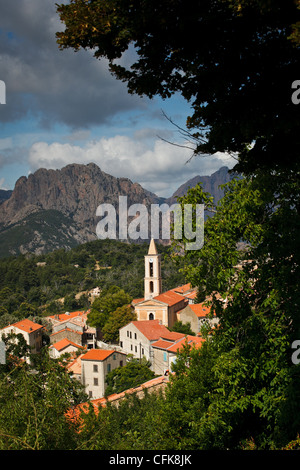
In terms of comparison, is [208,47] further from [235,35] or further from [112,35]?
[112,35]

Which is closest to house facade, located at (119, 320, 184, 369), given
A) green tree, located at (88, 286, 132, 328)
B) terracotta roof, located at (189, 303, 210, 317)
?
terracotta roof, located at (189, 303, 210, 317)

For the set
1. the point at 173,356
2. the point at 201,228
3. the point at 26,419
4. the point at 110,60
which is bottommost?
the point at 173,356

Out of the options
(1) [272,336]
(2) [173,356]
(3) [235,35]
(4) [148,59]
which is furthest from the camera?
(2) [173,356]

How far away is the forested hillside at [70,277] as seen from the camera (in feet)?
210

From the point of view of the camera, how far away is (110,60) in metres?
4.61

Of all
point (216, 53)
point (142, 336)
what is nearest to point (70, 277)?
point (142, 336)

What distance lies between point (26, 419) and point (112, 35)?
6309 millimetres

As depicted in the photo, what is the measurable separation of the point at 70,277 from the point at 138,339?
2135 inches

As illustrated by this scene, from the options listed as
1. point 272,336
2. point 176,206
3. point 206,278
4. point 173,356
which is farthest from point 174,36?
point 173,356

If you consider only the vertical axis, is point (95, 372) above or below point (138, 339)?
below

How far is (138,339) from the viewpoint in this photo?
103 feet

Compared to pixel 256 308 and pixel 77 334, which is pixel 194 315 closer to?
pixel 77 334

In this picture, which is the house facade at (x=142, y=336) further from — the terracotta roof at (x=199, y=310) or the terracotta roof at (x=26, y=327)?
the terracotta roof at (x=26, y=327)

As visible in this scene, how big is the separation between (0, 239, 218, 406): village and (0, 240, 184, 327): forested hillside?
39.4ft
